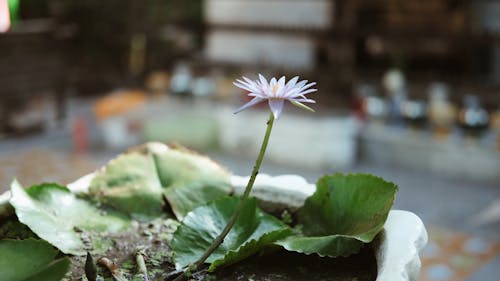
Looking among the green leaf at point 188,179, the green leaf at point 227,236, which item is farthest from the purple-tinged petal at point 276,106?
the green leaf at point 188,179

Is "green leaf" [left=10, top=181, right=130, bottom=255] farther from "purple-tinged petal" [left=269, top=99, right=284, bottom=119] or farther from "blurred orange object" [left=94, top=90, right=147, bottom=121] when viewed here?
"blurred orange object" [left=94, top=90, right=147, bottom=121]

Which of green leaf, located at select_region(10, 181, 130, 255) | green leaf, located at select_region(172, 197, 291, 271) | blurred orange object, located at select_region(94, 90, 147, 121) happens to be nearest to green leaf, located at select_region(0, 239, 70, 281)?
green leaf, located at select_region(10, 181, 130, 255)

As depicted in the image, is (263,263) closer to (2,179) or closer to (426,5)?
(2,179)

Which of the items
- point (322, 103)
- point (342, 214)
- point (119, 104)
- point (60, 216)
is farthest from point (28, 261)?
point (119, 104)

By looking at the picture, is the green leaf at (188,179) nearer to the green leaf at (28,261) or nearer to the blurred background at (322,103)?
the green leaf at (28,261)

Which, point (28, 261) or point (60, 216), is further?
point (60, 216)

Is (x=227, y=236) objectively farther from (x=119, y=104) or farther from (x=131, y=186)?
(x=119, y=104)
